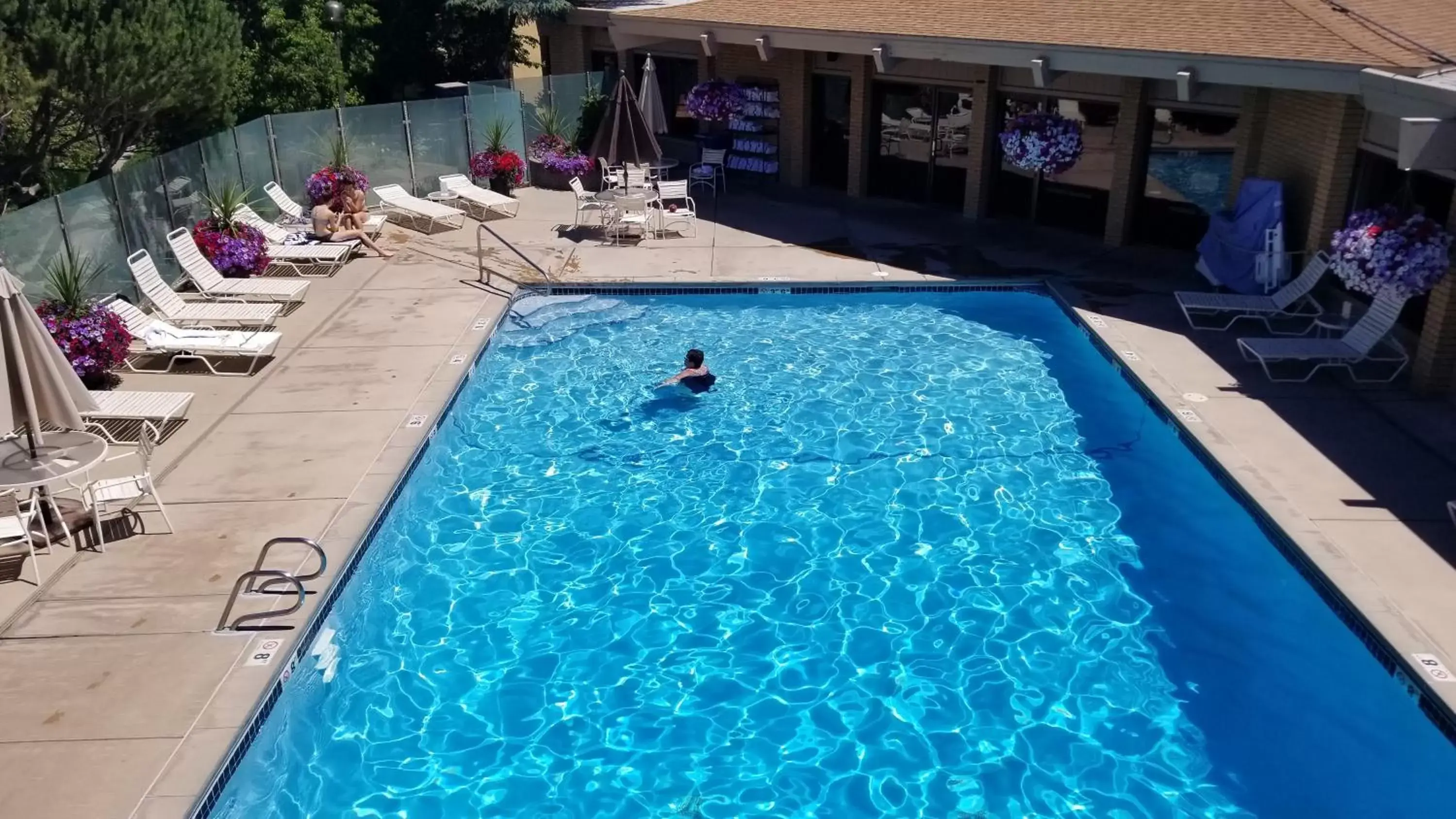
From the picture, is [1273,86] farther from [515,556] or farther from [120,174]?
[120,174]

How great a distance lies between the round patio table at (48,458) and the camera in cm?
820

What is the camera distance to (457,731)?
7.59m

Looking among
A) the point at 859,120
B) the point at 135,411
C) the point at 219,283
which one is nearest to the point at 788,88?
the point at 859,120

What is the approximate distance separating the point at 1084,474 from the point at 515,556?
5.51 m

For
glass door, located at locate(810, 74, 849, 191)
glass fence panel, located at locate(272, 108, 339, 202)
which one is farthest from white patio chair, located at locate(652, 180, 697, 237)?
glass fence panel, located at locate(272, 108, 339, 202)

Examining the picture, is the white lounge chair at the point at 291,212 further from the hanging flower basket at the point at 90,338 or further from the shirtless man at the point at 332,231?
the hanging flower basket at the point at 90,338

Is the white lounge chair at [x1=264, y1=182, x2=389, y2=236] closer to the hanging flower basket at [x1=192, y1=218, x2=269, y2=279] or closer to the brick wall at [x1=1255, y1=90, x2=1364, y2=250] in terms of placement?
the hanging flower basket at [x1=192, y1=218, x2=269, y2=279]

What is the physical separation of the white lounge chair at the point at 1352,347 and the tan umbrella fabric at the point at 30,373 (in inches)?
439

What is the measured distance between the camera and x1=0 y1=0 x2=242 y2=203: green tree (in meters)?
14.2

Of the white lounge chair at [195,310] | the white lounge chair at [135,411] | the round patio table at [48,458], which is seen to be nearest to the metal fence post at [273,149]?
the white lounge chair at [195,310]

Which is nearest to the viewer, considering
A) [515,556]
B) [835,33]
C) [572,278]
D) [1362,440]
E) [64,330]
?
[515,556]

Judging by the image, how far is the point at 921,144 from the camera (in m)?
20.5

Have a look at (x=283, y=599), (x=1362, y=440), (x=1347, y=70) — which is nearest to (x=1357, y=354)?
(x=1362, y=440)

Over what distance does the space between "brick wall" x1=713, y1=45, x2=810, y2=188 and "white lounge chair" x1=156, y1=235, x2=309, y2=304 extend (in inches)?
417
